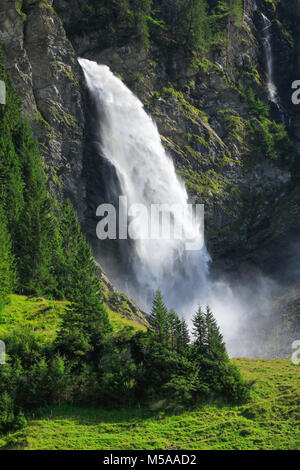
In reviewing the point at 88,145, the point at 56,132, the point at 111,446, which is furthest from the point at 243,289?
the point at 111,446

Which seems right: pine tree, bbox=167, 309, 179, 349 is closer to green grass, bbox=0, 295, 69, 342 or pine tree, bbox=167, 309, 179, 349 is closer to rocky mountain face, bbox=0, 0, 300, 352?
green grass, bbox=0, 295, 69, 342

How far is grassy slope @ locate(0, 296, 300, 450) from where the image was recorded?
21.6 meters

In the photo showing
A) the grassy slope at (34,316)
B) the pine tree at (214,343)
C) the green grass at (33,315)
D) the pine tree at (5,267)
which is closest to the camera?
the pine tree at (214,343)

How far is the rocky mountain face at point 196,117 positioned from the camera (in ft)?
183

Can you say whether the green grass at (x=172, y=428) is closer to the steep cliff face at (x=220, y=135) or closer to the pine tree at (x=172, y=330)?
the pine tree at (x=172, y=330)

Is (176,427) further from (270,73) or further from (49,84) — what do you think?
(270,73)

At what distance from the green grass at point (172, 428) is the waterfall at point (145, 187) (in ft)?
94.6

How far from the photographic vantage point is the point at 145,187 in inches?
2352

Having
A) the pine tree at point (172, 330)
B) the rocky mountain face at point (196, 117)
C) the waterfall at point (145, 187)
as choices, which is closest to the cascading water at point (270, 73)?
the rocky mountain face at point (196, 117)

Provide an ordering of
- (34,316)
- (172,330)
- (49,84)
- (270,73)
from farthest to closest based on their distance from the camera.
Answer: (270,73) < (49,84) < (34,316) < (172,330)

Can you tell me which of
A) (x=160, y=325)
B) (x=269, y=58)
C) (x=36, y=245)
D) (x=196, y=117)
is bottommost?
(x=160, y=325)

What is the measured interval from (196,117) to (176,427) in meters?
57.2

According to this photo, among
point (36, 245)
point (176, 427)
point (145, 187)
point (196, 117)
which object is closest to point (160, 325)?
point (176, 427)

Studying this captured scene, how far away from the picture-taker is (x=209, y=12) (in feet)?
283
